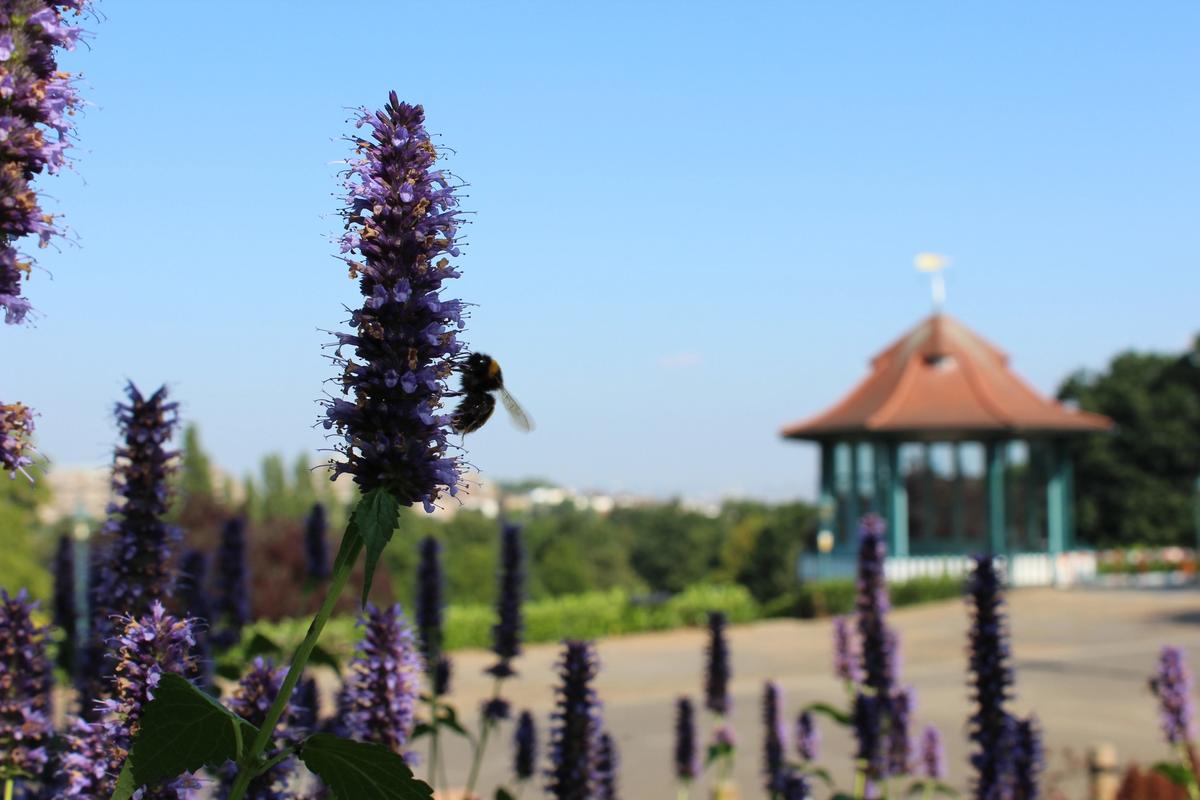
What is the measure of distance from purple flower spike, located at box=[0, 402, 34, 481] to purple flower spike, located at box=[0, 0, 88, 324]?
192 mm

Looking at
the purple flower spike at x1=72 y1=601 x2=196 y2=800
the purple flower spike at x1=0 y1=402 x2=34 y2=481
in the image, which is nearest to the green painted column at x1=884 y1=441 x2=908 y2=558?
the purple flower spike at x1=72 y1=601 x2=196 y2=800

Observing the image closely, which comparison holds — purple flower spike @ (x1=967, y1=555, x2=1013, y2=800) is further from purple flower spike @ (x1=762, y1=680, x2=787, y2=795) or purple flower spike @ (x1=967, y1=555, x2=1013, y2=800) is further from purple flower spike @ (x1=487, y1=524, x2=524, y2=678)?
purple flower spike @ (x1=487, y1=524, x2=524, y2=678)

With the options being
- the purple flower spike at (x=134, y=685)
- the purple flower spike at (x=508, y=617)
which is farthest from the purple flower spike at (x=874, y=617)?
the purple flower spike at (x=134, y=685)

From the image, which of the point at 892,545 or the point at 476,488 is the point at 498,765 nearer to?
the point at 476,488

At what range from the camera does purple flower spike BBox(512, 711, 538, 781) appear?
641 cm

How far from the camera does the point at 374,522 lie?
2035 millimetres

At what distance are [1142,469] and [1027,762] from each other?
2507 inches

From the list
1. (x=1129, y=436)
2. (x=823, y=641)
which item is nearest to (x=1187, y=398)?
(x=1129, y=436)

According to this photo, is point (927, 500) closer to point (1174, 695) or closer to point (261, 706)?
point (1174, 695)

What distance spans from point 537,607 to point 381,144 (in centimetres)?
3127

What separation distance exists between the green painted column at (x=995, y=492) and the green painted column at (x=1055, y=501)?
7.94 feet

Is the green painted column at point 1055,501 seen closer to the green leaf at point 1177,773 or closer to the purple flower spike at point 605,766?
the green leaf at point 1177,773

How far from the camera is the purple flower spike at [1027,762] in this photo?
17.7 feet

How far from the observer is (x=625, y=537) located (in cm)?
7631
